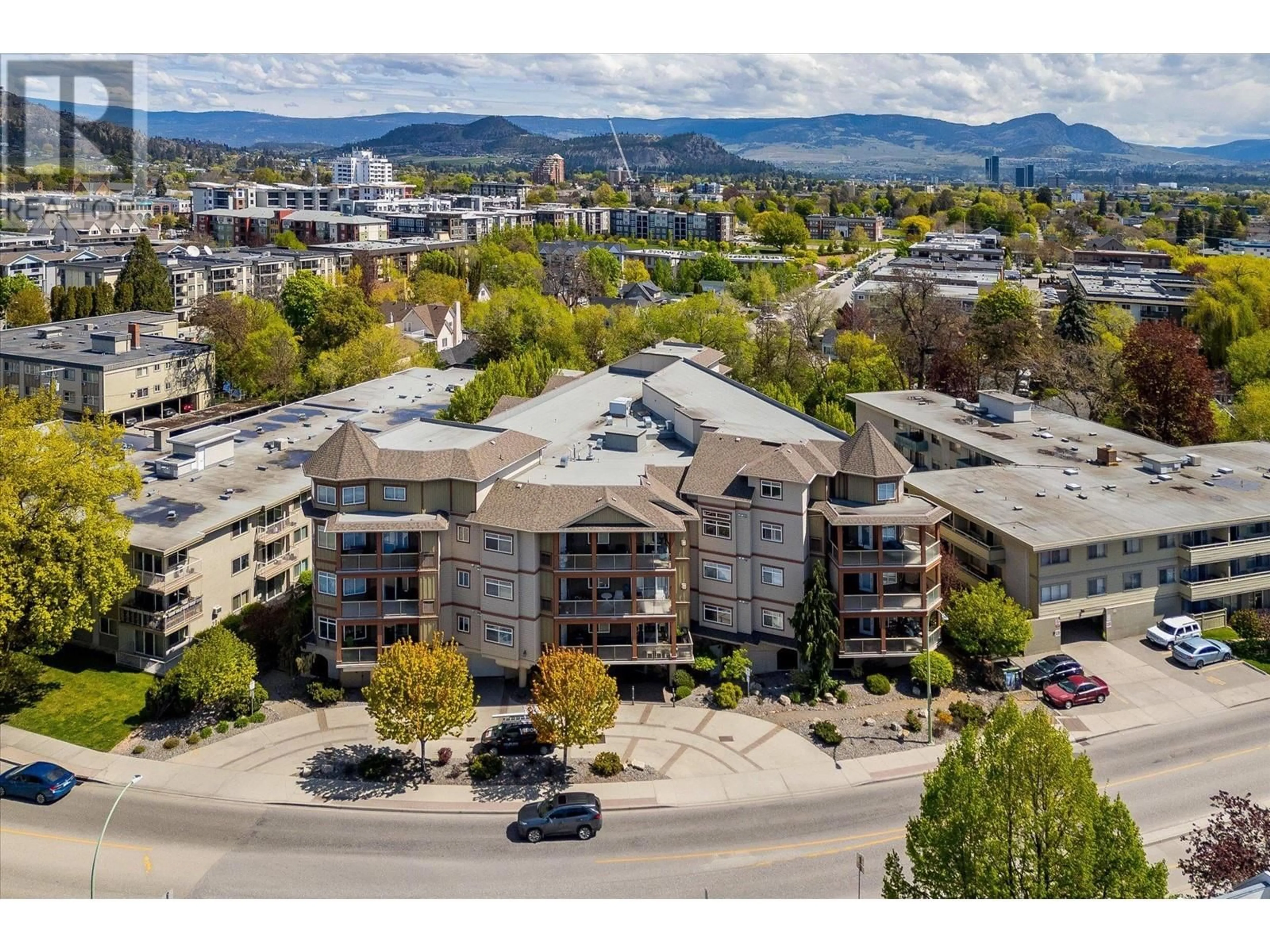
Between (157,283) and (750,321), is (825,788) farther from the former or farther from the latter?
(157,283)

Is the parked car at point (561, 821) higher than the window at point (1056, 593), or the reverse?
the window at point (1056, 593)

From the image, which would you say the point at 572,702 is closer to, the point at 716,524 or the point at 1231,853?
the point at 716,524

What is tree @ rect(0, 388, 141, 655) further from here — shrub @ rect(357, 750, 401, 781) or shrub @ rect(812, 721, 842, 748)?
shrub @ rect(812, 721, 842, 748)

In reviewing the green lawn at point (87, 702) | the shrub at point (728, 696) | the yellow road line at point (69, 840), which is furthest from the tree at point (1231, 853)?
the green lawn at point (87, 702)

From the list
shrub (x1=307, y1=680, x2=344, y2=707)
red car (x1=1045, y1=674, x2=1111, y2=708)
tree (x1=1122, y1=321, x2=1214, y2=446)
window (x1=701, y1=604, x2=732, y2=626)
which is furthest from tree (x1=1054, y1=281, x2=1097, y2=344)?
shrub (x1=307, y1=680, x2=344, y2=707)

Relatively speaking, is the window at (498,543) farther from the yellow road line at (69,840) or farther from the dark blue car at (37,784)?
the dark blue car at (37,784)

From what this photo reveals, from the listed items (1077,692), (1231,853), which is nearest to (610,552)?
(1077,692)

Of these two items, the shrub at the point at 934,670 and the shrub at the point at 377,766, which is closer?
the shrub at the point at 377,766
